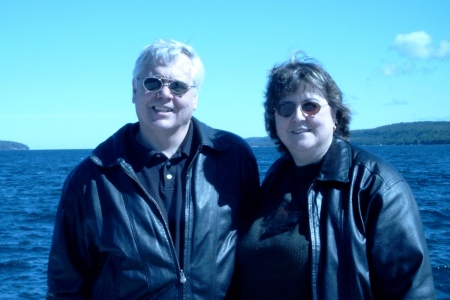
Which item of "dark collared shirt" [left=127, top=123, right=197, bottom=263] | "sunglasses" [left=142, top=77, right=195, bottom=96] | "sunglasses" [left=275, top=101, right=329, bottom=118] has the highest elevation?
"sunglasses" [left=142, top=77, right=195, bottom=96]

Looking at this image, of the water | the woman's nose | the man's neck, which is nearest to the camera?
the woman's nose

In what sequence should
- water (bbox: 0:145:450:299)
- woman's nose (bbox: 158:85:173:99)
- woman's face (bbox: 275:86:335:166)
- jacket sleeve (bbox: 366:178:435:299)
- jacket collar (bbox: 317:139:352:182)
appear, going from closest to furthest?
jacket sleeve (bbox: 366:178:435:299) → jacket collar (bbox: 317:139:352:182) → woman's face (bbox: 275:86:335:166) → woman's nose (bbox: 158:85:173:99) → water (bbox: 0:145:450:299)

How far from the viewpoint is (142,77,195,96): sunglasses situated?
13.2 ft

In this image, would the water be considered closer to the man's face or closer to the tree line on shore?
the man's face

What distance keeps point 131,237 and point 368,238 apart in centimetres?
142

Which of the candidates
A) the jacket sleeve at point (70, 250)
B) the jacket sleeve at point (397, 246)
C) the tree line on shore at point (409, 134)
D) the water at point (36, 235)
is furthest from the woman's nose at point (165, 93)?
the tree line on shore at point (409, 134)

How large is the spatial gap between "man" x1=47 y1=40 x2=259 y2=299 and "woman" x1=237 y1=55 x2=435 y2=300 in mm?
264

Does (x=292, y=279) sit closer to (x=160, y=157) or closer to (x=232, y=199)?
(x=232, y=199)

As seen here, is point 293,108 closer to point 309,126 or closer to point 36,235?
point 309,126

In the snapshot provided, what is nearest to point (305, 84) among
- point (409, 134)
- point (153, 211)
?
point (153, 211)

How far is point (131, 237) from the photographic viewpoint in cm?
393

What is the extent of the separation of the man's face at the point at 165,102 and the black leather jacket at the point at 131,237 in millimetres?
253

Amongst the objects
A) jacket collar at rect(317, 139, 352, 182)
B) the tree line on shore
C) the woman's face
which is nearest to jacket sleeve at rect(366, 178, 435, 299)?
jacket collar at rect(317, 139, 352, 182)

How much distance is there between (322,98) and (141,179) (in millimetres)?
1236
